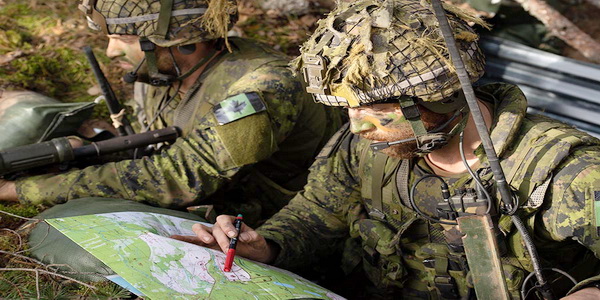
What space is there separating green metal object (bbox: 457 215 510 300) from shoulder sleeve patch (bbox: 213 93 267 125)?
60.7 inches

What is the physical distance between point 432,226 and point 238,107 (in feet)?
4.21

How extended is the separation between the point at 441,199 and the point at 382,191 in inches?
13.8

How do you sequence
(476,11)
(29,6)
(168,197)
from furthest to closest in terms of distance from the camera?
(29,6), (476,11), (168,197)

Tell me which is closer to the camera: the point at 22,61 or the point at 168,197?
the point at 168,197

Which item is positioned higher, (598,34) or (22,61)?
(22,61)

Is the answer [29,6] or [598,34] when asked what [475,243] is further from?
[29,6]

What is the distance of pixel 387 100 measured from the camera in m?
2.81

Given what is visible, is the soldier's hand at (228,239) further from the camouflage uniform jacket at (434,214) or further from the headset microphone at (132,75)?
the headset microphone at (132,75)

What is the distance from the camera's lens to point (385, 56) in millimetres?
2691

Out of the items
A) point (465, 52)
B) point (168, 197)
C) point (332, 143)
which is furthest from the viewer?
point (168, 197)

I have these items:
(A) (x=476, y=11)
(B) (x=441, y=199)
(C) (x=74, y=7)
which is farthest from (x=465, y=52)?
(C) (x=74, y=7)

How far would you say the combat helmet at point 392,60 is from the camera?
106 inches

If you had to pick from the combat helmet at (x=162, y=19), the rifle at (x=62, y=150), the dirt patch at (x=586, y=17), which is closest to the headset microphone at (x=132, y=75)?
the combat helmet at (x=162, y=19)

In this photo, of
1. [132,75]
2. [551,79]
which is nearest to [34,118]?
[132,75]
